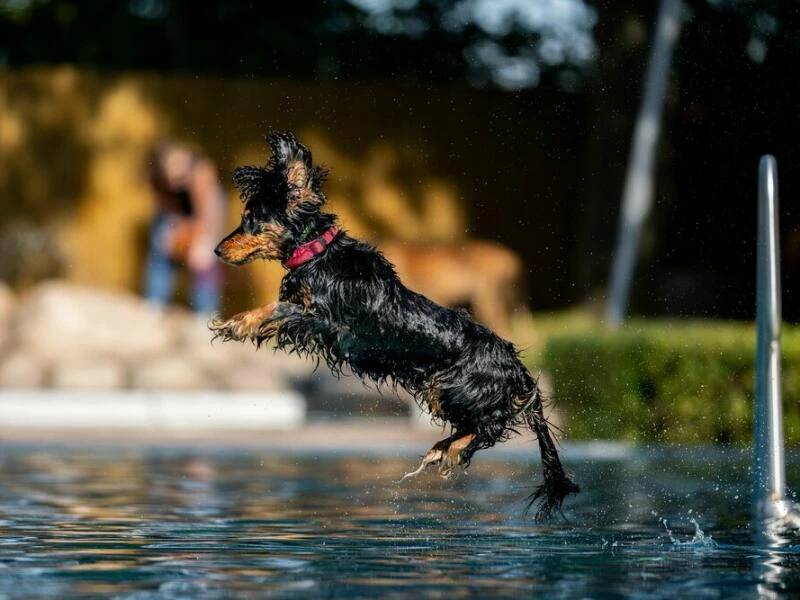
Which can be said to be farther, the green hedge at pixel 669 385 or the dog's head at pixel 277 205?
the green hedge at pixel 669 385

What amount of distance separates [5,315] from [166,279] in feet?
7.96

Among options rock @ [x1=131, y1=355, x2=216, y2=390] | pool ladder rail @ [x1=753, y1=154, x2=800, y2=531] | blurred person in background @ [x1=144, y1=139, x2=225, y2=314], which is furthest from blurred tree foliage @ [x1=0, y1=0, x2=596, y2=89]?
pool ladder rail @ [x1=753, y1=154, x2=800, y2=531]

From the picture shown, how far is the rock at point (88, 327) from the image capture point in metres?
16.6

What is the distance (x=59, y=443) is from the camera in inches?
523

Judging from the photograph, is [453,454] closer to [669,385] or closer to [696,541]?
[696,541]

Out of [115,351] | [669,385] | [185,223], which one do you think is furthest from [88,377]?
[669,385]

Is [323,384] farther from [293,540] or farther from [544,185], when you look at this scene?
[293,540]

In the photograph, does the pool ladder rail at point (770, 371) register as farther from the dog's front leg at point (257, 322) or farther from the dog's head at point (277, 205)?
the dog's front leg at point (257, 322)

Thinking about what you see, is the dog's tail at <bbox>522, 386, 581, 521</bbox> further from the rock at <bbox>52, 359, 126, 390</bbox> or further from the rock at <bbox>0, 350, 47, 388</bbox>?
the rock at <bbox>0, 350, 47, 388</bbox>

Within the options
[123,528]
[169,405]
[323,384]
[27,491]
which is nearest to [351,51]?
[323,384]

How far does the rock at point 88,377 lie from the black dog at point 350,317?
801cm

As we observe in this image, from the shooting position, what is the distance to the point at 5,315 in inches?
682

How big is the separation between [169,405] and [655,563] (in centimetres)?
766

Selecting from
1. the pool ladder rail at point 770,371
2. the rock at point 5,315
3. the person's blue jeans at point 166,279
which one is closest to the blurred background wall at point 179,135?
the person's blue jeans at point 166,279
